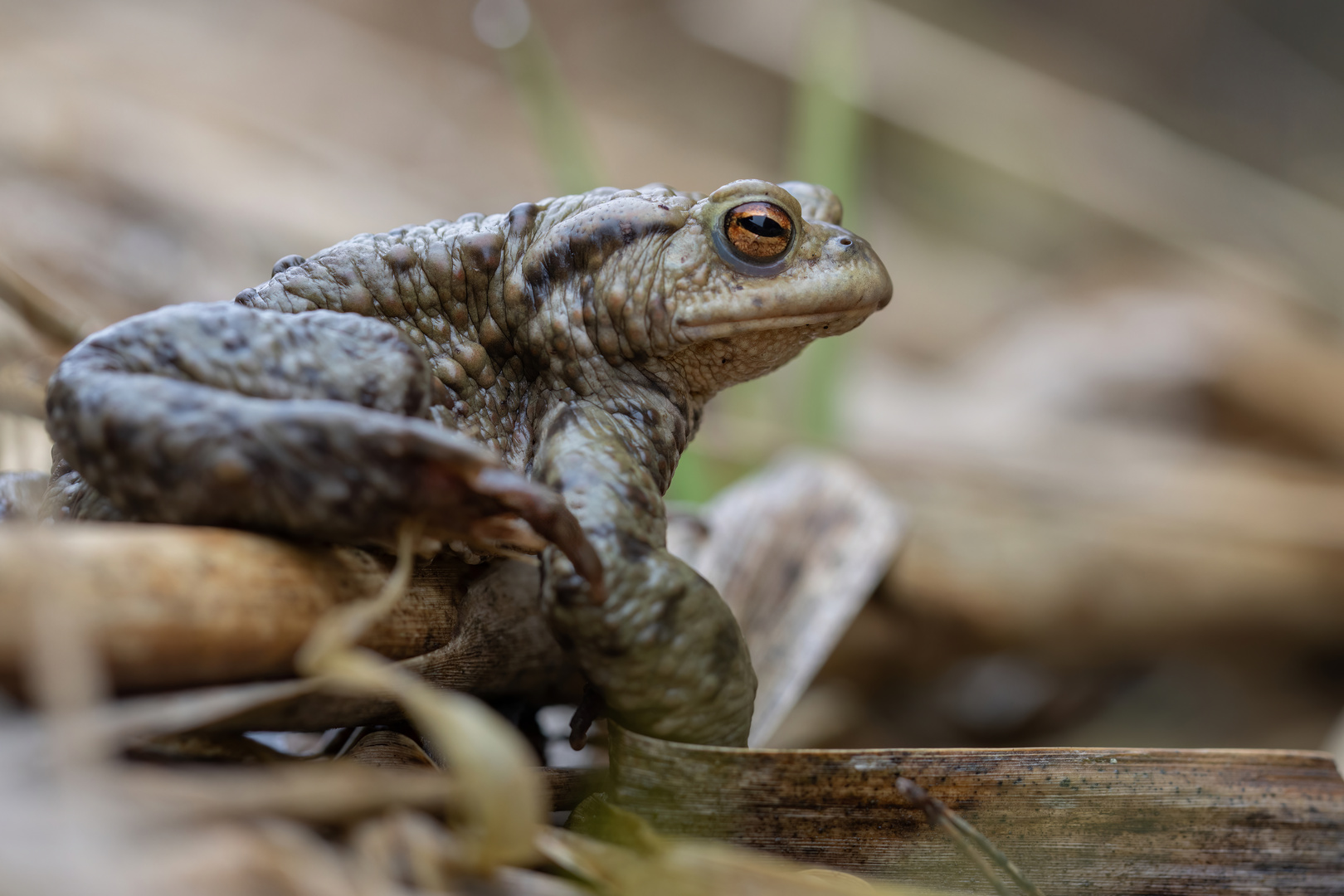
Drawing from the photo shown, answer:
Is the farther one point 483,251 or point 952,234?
point 952,234

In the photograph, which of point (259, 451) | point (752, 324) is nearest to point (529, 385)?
point (752, 324)

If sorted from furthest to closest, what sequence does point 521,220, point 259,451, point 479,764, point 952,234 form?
point 952,234, point 521,220, point 259,451, point 479,764

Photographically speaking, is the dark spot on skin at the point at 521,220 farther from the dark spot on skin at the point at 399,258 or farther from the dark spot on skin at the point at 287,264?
the dark spot on skin at the point at 287,264

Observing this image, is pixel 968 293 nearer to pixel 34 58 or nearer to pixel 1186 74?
pixel 1186 74

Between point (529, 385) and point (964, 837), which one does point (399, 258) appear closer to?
point (529, 385)

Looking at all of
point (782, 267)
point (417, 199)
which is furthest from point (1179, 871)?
point (417, 199)

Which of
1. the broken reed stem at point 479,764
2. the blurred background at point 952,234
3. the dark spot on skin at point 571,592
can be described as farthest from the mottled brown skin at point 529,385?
the blurred background at point 952,234
